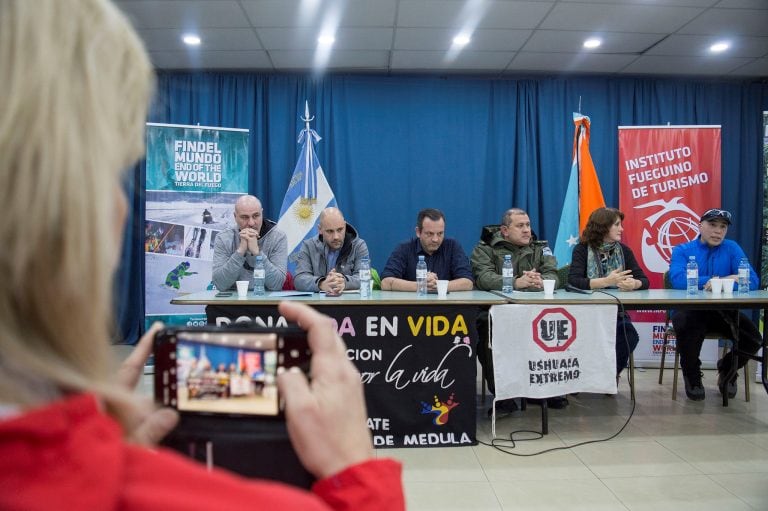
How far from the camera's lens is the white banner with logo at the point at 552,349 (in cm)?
264

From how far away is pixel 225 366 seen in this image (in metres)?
0.63

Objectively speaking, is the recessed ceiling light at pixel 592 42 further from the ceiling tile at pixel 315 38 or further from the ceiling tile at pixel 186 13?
the ceiling tile at pixel 186 13

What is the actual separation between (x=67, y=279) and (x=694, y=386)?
3984 millimetres

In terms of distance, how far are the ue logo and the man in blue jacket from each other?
1.23 m

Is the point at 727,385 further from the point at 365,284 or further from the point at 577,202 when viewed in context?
the point at 365,284

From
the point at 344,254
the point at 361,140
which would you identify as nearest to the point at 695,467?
the point at 344,254

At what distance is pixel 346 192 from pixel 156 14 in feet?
7.50

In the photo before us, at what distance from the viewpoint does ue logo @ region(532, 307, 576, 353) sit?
264cm

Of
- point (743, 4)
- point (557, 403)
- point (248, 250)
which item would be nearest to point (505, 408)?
point (557, 403)

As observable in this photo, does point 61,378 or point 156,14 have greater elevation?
point 156,14

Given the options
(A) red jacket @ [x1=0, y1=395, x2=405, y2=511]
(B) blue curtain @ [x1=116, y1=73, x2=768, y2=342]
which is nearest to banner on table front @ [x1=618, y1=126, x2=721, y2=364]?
(B) blue curtain @ [x1=116, y1=73, x2=768, y2=342]

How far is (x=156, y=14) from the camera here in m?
3.86

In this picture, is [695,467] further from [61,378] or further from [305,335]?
[61,378]

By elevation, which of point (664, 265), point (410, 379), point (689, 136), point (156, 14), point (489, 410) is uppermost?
point (156, 14)
